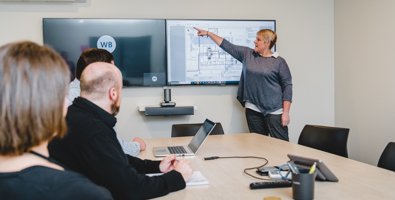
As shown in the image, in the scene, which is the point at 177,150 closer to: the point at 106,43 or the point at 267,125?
the point at 267,125

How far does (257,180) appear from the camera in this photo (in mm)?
1649

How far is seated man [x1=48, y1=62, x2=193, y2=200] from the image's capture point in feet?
4.38

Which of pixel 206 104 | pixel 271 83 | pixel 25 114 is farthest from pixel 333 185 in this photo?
pixel 206 104

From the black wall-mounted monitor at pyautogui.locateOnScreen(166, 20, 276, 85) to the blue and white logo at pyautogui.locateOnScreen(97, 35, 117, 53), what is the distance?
63cm

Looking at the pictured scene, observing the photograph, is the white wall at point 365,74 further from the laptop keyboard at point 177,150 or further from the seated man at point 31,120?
the seated man at point 31,120

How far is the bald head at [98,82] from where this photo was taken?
5.04 feet

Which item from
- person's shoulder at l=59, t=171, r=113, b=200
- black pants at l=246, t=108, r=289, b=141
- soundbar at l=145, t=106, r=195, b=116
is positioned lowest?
black pants at l=246, t=108, r=289, b=141

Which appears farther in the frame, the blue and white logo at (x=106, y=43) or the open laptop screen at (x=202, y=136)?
the blue and white logo at (x=106, y=43)

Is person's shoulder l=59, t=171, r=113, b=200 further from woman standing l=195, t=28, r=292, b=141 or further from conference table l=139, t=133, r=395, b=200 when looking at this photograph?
woman standing l=195, t=28, r=292, b=141

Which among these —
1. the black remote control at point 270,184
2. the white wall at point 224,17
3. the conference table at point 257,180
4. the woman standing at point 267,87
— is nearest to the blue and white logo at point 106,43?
the white wall at point 224,17

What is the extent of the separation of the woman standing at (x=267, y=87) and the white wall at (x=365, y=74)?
3.62ft

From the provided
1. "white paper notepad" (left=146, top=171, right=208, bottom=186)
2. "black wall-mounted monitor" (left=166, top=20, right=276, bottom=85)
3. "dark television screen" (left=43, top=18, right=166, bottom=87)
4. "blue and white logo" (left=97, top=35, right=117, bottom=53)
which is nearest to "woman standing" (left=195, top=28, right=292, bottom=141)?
"black wall-mounted monitor" (left=166, top=20, right=276, bottom=85)

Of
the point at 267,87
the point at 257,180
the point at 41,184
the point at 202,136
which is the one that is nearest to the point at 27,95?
the point at 41,184

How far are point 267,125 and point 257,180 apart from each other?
2.17 m
